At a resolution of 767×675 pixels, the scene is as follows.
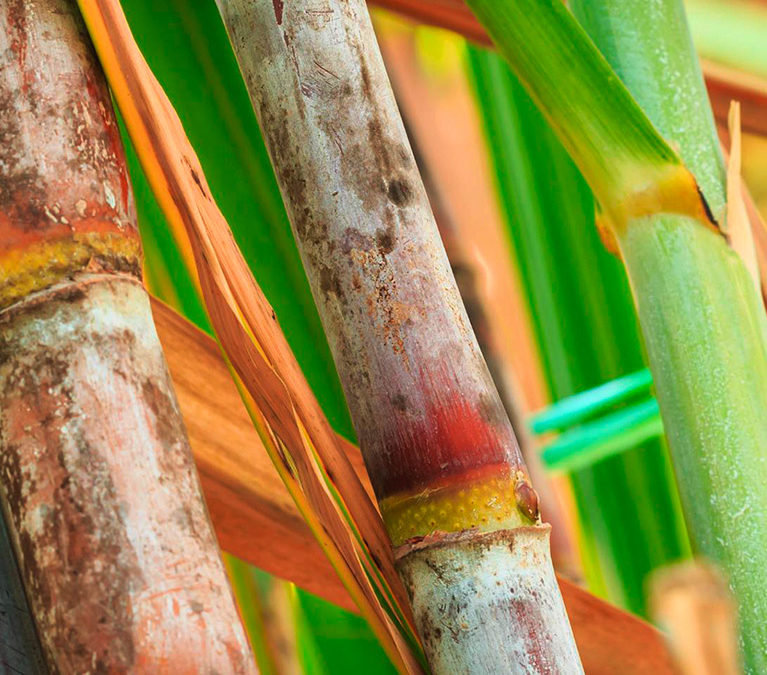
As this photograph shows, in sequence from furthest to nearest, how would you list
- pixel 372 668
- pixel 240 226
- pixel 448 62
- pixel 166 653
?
pixel 448 62 → pixel 372 668 → pixel 240 226 → pixel 166 653

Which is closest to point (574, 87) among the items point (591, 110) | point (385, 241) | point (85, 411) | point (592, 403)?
point (591, 110)

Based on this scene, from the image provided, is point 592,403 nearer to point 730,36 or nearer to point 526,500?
point 730,36

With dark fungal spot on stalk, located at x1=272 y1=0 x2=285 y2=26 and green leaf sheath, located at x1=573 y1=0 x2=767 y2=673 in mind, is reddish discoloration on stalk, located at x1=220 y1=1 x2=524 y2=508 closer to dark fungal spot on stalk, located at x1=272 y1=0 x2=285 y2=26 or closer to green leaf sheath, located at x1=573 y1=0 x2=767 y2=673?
dark fungal spot on stalk, located at x1=272 y1=0 x2=285 y2=26

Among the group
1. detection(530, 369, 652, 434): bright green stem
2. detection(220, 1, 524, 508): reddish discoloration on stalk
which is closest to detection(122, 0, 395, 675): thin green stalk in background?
detection(220, 1, 524, 508): reddish discoloration on stalk

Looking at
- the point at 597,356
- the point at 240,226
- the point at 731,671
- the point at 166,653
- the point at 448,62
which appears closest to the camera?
the point at 731,671

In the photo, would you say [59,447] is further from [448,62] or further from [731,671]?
[448,62]

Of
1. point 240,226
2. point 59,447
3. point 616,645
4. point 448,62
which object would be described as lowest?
point 616,645

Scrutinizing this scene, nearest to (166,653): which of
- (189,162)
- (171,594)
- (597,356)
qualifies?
(171,594)
